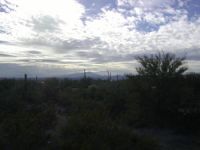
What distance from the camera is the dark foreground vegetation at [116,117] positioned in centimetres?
955

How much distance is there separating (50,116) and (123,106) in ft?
23.0

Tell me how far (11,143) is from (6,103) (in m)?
10.7

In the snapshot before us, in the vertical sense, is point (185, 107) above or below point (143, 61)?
below

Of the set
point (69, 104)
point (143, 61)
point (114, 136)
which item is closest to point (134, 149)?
point (114, 136)

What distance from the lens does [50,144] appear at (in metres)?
9.98

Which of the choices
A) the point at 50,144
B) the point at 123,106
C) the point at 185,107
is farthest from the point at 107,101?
the point at 50,144

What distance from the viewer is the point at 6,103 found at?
1958 cm

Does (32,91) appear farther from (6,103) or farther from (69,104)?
(6,103)

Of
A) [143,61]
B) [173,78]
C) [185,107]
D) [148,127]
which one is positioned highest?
[143,61]

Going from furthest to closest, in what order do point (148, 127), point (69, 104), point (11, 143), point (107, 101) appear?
1. point (69, 104)
2. point (107, 101)
3. point (148, 127)
4. point (11, 143)

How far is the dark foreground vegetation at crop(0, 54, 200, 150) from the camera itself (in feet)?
31.3

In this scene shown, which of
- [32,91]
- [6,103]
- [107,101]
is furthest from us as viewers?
[32,91]

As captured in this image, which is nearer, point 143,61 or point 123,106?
point 143,61

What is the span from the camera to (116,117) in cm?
1723
